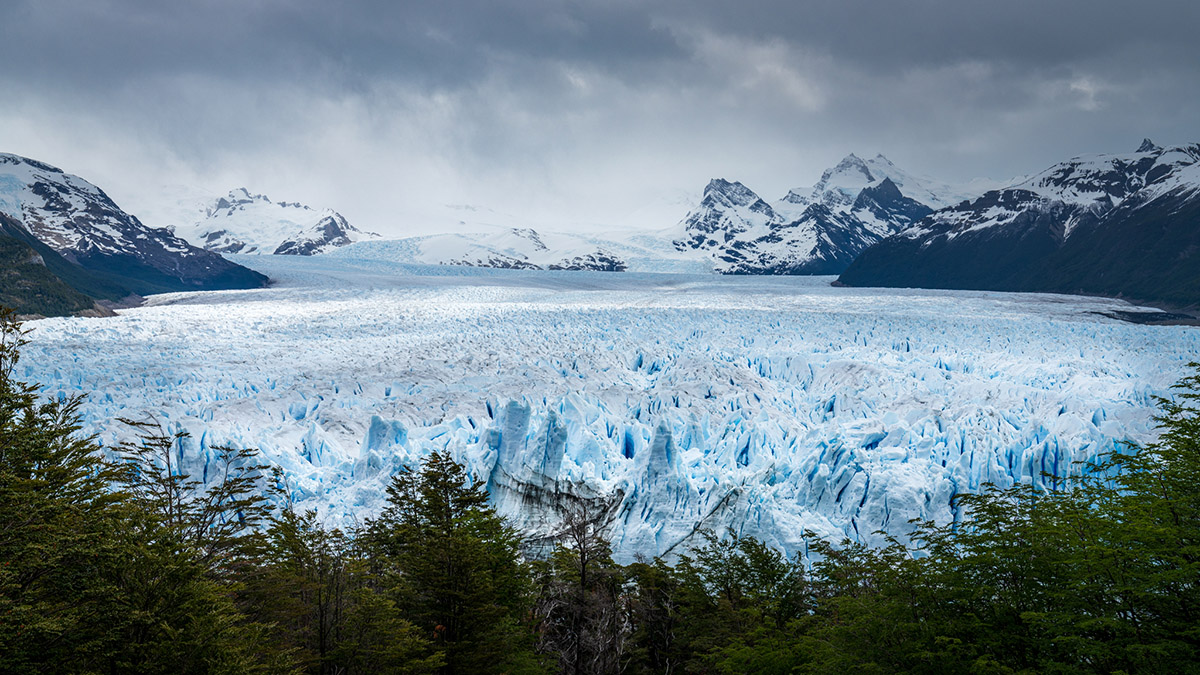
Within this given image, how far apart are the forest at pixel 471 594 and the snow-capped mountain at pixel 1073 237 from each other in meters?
76.0

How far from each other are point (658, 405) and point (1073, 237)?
97450 millimetres

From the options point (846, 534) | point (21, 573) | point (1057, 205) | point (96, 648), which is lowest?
point (846, 534)

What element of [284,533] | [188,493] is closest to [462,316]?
[188,493]

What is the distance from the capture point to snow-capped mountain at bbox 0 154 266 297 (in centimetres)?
7612

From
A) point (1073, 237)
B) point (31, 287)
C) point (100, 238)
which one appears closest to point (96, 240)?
point (100, 238)

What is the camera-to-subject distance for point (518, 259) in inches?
5049

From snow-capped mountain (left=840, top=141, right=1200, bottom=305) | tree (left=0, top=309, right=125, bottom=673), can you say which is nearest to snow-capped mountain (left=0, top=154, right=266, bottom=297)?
tree (left=0, top=309, right=125, bottom=673)

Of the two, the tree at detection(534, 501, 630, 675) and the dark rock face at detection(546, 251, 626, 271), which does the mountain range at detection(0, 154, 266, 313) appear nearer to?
the dark rock face at detection(546, 251, 626, 271)

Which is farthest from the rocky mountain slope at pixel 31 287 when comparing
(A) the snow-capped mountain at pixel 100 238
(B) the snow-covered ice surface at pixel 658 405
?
(B) the snow-covered ice surface at pixel 658 405

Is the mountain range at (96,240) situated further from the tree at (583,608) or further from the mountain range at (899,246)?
the tree at (583,608)

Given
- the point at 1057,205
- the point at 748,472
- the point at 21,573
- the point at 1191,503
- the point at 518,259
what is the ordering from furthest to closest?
the point at 518,259 → the point at 1057,205 → the point at 748,472 → the point at 1191,503 → the point at 21,573

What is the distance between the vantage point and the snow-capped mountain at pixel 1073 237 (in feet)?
252

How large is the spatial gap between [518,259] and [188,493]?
11193cm

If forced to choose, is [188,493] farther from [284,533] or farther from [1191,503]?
[1191,503]
